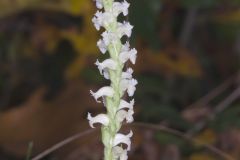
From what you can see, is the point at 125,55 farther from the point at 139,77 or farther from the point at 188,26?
the point at 188,26

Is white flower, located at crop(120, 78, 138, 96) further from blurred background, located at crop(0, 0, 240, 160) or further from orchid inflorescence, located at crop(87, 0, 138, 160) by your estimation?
blurred background, located at crop(0, 0, 240, 160)

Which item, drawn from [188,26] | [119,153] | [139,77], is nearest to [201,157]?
[139,77]

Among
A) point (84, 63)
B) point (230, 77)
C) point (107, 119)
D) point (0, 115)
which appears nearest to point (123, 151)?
point (107, 119)

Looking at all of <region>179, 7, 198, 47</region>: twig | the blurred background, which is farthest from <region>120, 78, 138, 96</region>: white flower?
<region>179, 7, 198, 47</region>: twig

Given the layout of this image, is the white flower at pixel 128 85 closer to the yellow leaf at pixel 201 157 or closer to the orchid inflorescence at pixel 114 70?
the orchid inflorescence at pixel 114 70

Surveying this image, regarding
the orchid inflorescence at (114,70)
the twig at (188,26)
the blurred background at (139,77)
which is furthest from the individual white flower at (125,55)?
the twig at (188,26)
